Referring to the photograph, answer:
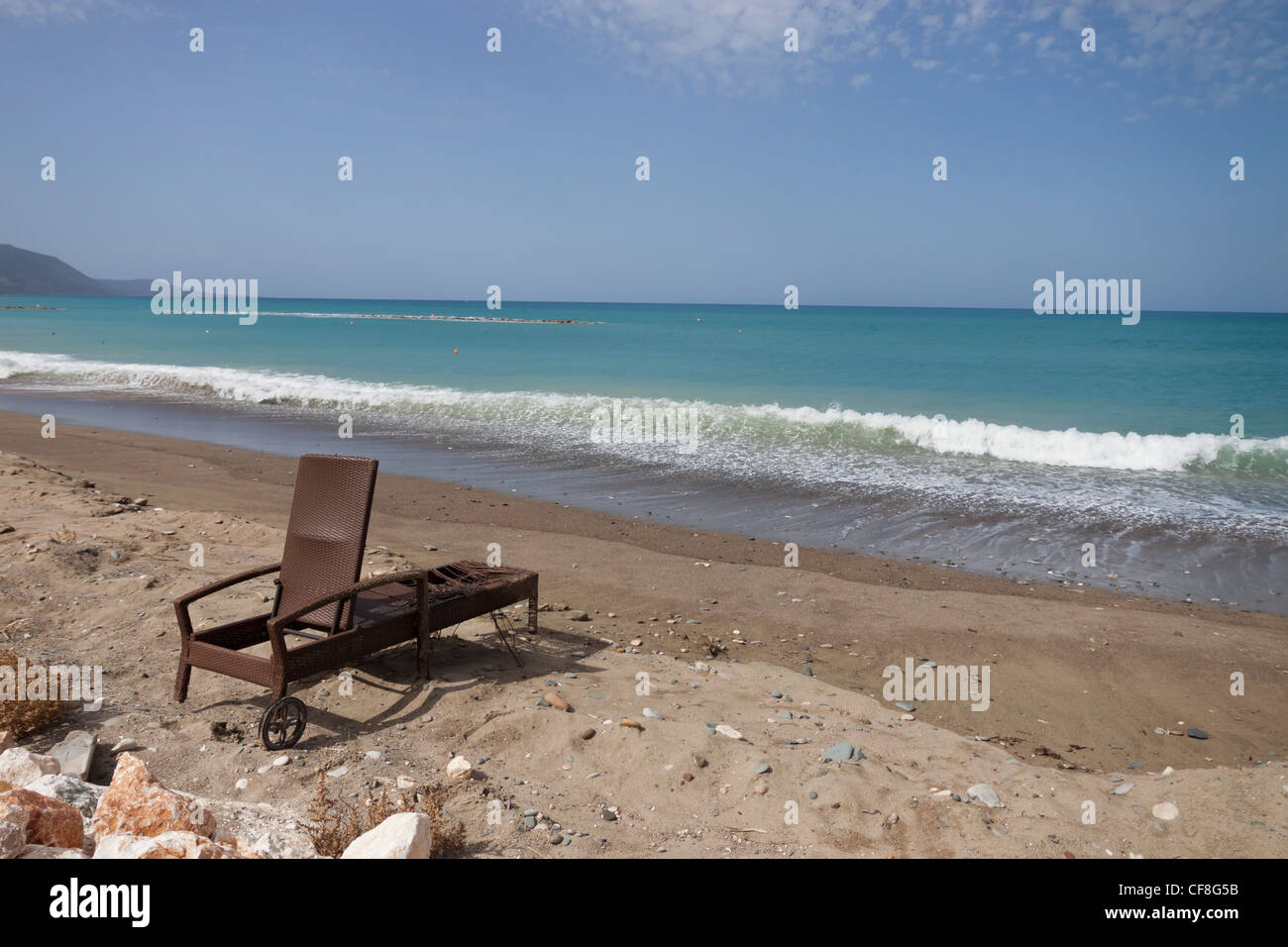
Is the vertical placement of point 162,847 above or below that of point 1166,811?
above

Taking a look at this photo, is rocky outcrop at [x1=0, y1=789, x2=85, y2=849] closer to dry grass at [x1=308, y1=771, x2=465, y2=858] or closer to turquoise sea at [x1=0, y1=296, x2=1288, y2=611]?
dry grass at [x1=308, y1=771, x2=465, y2=858]

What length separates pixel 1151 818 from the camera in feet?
12.7

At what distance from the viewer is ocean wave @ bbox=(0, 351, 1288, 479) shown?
14.9 m

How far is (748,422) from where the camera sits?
18.7m

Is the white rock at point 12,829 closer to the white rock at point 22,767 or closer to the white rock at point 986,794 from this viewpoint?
the white rock at point 22,767

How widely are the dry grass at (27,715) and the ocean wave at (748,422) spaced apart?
1277 cm

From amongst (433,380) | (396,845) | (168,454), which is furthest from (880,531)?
(433,380)

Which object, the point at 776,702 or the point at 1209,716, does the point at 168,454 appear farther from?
the point at 1209,716

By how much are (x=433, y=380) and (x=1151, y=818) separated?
86.5 ft

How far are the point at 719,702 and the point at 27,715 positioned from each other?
12.3 ft

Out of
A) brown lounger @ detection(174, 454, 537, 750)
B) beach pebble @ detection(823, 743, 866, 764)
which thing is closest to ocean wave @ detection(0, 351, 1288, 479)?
brown lounger @ detection(174, 454, 537, 750)

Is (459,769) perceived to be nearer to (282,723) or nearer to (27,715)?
(282,723)

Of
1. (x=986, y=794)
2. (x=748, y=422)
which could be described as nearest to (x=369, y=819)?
(x=986, y=794)
